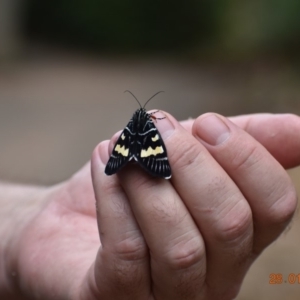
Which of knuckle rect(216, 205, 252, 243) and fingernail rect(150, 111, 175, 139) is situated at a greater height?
fingernail rect(150, 111, 175, 139)

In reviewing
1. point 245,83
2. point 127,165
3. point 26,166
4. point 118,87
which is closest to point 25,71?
point 118,87

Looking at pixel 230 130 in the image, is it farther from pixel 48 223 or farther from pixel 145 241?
pixel 48 223

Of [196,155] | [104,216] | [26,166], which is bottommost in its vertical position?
[26,166]

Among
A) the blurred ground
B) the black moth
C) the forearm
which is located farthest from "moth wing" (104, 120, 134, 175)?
the blurred ground

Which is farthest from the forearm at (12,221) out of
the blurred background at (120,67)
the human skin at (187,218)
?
the blurred background at (120,67)

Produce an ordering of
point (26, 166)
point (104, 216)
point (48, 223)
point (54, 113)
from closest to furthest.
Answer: point (104, 216)
point (48, 223)
point (26, 166)
point (54, 113)

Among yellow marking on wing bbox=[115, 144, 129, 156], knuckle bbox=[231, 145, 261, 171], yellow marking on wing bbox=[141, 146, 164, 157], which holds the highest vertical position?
yellow marking on wing bbox=[115, 144, 129, 156]

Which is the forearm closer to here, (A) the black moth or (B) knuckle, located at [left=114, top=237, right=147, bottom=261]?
(B) knuckle, located at [left=114, top=237, right=147, bottom=261]
